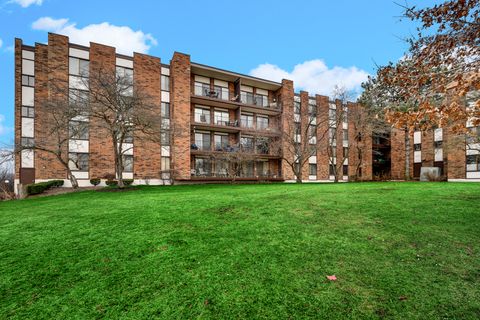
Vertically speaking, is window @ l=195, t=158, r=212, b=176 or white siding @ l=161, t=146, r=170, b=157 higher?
white siding @ l=161, t=146, r=170, b=157

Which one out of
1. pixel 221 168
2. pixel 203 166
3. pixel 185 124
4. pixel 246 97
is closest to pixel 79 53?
pixel 185 124

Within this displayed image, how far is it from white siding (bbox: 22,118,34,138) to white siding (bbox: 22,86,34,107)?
1360 mm

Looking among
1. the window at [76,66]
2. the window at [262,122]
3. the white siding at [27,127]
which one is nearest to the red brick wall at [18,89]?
the white siding at [27,127]

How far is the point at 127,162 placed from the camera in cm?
2289

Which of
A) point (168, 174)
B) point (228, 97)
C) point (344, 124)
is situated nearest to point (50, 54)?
point (168, 174)

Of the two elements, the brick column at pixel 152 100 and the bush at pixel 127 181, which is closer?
the bush at pixel 127 181

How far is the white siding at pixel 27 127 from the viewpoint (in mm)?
20422

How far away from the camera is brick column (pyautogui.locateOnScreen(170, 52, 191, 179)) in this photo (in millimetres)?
23453

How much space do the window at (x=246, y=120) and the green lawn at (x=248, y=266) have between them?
74.0ft

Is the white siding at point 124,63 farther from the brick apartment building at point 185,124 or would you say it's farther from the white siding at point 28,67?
the white siding at point 28,67

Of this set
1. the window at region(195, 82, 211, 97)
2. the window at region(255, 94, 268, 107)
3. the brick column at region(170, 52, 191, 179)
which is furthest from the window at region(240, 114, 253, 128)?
the brick column at region(170, 52, 191, 179)

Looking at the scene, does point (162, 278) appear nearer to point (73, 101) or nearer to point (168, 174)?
point (73, 101)

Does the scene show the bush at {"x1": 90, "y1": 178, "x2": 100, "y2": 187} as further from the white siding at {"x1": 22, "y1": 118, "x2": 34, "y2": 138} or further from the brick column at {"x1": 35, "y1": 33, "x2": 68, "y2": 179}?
the white siding at {"x1": 22, "y1": 118, "x2": 34, "y2": 138}

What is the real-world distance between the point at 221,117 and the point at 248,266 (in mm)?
24940
